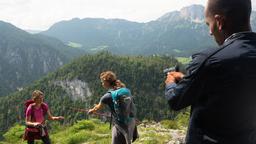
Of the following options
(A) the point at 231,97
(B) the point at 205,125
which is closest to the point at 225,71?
(A) the point at 231,97

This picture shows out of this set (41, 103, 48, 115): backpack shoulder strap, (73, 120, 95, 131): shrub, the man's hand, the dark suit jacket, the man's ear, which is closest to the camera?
the dark suit jacket

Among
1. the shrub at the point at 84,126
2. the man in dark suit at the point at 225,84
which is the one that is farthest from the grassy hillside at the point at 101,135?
the man in dark suit at the point at 225,84

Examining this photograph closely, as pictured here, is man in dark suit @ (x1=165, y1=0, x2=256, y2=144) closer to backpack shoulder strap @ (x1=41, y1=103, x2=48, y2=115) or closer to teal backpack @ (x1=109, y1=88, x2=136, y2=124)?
teal backpack @ (x1=109, y1=88, x2=136, y2=124)

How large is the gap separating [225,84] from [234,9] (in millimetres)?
551

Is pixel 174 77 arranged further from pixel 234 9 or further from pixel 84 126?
pixel 84 126

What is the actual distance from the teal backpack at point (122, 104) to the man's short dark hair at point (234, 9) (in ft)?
21.2

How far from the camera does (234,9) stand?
3.34 metres

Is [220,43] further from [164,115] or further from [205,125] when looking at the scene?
[164,115]

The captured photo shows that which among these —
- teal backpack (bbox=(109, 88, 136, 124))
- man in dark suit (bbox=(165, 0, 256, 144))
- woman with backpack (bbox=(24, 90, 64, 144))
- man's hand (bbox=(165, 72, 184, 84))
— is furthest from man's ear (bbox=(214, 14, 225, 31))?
woman with backpack (bbox=(24, 90, 64, 144))

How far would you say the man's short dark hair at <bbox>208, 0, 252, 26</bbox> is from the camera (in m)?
3.35

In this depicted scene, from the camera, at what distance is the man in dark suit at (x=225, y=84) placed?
10.7 feet

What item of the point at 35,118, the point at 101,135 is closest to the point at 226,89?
the point at 35,118

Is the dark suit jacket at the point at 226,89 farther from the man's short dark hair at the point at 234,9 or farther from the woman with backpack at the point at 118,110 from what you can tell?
the woman with backpack at the point at 118,110

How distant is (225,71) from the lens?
324 cm
